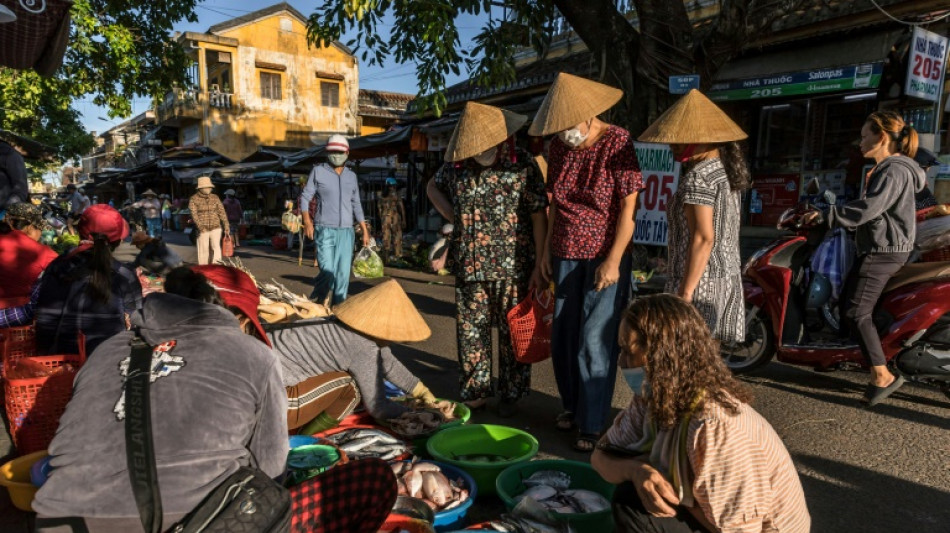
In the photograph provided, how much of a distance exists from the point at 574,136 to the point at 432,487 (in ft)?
6.51

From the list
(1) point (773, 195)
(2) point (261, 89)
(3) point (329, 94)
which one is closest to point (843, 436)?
(1) point (773, 195)

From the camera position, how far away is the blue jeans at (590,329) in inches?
134

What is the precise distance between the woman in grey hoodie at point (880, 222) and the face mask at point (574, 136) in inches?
68.7

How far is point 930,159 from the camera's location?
6.04 m

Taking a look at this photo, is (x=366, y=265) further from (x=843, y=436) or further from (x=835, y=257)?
(x=843, y=436)

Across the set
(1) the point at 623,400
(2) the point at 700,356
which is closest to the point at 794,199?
(1) the point at 623,400

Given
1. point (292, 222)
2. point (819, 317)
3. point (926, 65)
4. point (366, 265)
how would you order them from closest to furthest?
1. point (819, 317)
2. point (926, 65)
3. point (366, 265)
4. point (292, 222)

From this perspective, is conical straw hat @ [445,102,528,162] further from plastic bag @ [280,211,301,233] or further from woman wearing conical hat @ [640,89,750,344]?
plastic bag @ [280,211,301,233]

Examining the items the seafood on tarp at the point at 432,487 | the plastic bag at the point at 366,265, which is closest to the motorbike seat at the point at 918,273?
the seafood on tarp at the point at 432,487

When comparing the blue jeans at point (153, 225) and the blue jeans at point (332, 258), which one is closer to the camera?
the blue jeans at point (332, 258)

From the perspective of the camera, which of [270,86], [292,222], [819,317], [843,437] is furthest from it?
[270,86]

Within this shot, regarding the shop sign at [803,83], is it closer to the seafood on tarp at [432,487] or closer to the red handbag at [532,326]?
the red handbag at [532,326]

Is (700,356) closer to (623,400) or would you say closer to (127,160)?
(623,400)

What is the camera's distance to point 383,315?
3.16m
